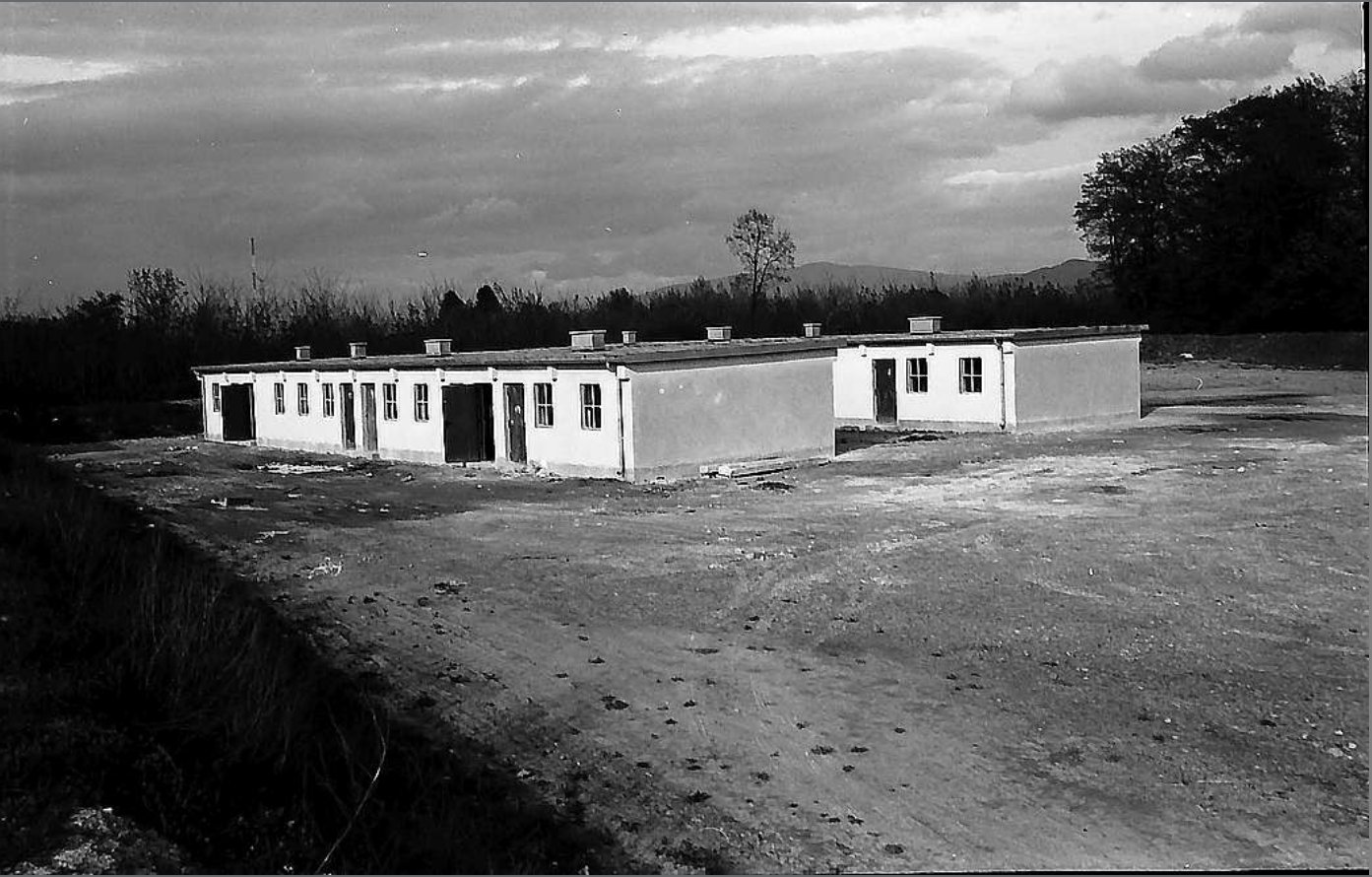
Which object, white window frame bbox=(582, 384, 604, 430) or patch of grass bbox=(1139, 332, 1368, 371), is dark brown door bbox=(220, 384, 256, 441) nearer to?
white window frame bbox=(582, 384, 604, 430)

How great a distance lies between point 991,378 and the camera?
1181 inches

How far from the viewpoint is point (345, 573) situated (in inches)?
577

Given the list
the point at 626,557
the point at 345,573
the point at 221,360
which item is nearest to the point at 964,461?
the point at 626,557

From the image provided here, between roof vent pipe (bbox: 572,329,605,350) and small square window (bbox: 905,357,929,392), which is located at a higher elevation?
roof vent pipe (bbox: 572,329,605,350)

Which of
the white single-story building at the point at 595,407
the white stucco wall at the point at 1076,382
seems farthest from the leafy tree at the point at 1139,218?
the white single-story building at the point at 595,407

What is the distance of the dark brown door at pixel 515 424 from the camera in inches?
997

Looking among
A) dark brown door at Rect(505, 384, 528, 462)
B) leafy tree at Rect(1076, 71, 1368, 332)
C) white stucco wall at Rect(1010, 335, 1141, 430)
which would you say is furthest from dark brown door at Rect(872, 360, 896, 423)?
leafy tree at Rect(1076, 71, 1368, 332)

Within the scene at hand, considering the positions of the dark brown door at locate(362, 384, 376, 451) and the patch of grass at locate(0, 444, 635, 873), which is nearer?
the patch of grass at locate(0, 444, 635, 873)

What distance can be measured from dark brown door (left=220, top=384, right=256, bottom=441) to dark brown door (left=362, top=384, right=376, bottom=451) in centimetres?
707

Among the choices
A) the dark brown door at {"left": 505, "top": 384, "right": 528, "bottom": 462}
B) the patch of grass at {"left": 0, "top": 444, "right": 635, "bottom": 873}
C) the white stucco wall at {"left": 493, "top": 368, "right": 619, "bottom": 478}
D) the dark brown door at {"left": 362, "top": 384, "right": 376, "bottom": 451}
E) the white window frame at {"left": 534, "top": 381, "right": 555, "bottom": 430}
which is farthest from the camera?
the dark brown door at {"left": 362, "top": 384, "right": 376, "bottom": 451}

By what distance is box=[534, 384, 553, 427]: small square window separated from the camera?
24633 mm

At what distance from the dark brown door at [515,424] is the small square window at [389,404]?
4.09m

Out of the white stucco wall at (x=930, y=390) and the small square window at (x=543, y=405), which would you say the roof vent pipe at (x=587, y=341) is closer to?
the small square window at (x=543, y=405)

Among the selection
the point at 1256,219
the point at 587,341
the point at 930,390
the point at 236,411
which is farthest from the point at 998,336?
the point at 1256,219
